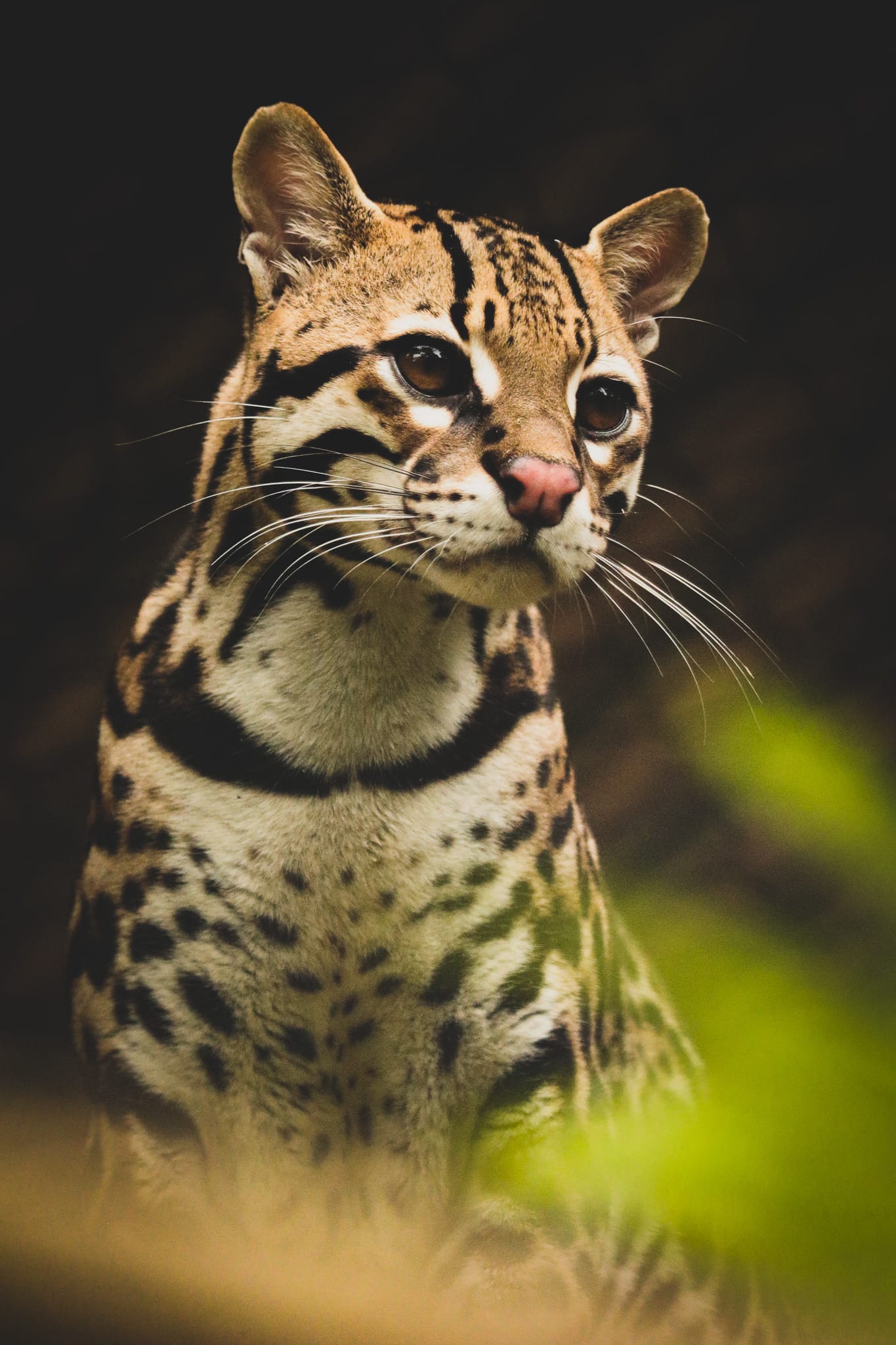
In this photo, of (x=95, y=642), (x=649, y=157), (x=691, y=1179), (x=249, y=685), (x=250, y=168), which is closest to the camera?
(x=691, y=1179)

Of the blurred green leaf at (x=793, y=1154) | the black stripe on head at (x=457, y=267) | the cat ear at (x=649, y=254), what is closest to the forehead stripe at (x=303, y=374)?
the black stripe on head at (x=457, y=267)

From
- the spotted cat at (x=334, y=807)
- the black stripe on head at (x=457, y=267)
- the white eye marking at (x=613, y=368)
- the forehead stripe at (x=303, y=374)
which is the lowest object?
the spotted cat at (x=334, y=807)

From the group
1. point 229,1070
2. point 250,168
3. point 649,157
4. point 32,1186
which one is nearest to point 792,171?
point 649,157

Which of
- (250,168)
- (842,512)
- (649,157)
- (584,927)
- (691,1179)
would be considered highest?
(649,157)

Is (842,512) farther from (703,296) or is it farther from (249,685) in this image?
(249,685)

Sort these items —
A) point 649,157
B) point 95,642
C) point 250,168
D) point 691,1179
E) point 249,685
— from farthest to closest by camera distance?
point 95,642
point 649,157
point 249,685
point 250,168
point 691,1179

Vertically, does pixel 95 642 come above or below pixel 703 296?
below

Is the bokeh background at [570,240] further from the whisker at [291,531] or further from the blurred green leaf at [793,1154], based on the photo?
the blurred green leaf at [793,1154]
